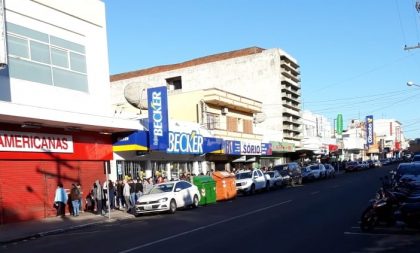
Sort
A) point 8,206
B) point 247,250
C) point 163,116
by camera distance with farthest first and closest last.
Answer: point 163,116, point 8,206, point 247,250

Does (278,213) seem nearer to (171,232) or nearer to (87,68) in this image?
(171,232)

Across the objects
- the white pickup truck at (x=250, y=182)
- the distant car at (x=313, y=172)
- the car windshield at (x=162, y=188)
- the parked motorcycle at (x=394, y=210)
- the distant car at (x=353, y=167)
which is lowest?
the distant car at (x=353, y=167)

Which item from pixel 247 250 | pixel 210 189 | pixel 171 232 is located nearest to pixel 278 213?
pixel 171 232

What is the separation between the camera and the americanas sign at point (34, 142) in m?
22.2

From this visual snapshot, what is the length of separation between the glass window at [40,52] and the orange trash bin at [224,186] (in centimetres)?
1117

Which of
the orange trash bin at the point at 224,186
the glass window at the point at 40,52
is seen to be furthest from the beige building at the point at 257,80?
the glass window at the point at 40,52

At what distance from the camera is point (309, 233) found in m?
13.3

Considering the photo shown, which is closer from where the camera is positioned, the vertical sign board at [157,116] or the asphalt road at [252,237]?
the asphalt road at [252,237]

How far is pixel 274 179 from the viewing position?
3859cm

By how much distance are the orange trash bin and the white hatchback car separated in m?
4.61

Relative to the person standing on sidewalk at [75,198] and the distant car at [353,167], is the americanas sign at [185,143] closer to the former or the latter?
the person standing on sidewalk at [75,198]

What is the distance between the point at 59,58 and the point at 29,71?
237 cm

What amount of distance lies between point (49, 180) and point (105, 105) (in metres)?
5.53

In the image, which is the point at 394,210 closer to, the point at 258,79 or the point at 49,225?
the point at 49,225
